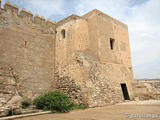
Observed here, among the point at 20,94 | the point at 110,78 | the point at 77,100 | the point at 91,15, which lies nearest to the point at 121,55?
the point at 110,78

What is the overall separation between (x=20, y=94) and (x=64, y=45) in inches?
171

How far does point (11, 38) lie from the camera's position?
29.7ft

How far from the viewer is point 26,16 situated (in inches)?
395

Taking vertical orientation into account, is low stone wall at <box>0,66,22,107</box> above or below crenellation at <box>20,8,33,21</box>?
below

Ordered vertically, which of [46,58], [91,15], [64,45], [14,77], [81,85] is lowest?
[81,85]

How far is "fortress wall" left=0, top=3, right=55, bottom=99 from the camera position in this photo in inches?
344

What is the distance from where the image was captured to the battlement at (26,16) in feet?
30.3

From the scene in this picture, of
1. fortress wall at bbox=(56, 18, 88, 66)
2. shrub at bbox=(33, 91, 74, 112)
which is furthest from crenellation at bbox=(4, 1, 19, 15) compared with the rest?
shrub at bbox=(33, 91, 74, 112)

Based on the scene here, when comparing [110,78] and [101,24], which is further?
[101,24]

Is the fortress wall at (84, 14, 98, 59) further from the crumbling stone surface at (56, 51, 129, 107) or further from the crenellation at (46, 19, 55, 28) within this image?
the crenellation at (46, 19, 55, 28)

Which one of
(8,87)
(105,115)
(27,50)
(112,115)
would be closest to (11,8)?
(27,50)

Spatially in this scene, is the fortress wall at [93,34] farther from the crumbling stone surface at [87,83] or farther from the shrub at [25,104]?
the shrub at [25,104]

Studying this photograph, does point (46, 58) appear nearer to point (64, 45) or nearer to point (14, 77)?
point (64, 45)

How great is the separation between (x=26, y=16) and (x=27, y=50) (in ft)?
7.81
